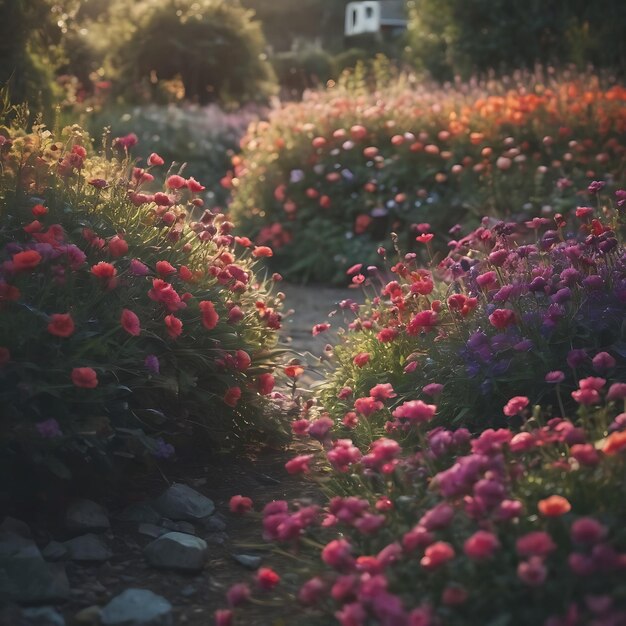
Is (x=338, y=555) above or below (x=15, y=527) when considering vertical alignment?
above

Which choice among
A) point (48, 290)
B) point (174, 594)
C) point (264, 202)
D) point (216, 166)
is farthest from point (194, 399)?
point (216, 166)

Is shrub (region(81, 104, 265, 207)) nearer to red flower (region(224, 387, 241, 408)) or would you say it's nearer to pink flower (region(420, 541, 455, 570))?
red flower (region(224, 387, 241, 408))

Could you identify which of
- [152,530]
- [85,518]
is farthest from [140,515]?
[85,518]

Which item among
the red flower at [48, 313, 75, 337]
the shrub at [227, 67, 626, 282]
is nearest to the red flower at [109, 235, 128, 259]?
the red flower at [48, 313, 75, 337]

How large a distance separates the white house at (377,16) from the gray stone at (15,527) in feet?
137

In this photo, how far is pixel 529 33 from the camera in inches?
653

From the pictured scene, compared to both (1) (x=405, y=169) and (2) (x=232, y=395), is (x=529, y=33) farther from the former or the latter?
(2) (x=232, y=395)

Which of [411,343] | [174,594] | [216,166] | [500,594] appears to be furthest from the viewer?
[216,166]

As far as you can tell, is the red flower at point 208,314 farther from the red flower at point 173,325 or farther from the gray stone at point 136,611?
the gray stone at point 136,611

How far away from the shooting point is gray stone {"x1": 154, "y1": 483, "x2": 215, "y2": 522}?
10.6ft

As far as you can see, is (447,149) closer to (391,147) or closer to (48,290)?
(391,147)

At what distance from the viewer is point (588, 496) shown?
2330mm

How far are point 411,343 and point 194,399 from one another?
1.07 meters

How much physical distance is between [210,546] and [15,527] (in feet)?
2.23
